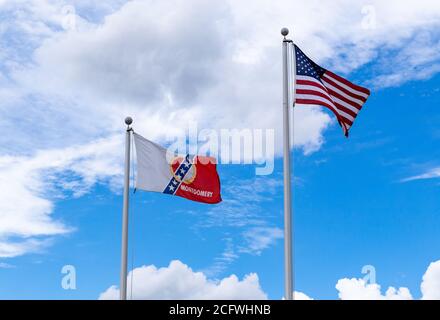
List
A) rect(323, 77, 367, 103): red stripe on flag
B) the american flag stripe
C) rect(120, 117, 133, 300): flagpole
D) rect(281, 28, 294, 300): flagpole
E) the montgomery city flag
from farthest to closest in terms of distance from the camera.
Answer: the montgomery city flag, rect(120, 117, 133, 300): flagpole, rect(323, 77, 367, 103): red stripe on flag, the american flag stripe, rect(281, 28, 294, 300): flagpole

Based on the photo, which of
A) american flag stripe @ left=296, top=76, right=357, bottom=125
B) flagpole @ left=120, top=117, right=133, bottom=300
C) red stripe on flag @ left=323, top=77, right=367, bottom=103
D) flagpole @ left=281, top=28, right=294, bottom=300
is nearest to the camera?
flagpole @ left=281, top=28, right=294, bottom=300

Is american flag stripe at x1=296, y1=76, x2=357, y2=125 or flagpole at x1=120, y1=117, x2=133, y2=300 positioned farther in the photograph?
flagpole at x1=120, y1=117, x2=133, y2=300

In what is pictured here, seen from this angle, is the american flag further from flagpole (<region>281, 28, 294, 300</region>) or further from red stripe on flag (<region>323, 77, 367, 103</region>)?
flagpole (<region>281, 28, 294, 300</region>)

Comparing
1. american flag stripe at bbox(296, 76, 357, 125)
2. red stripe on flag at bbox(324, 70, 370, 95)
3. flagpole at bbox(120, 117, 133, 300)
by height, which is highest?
red stripe on flag at bbox(324, 70, 370, 95)

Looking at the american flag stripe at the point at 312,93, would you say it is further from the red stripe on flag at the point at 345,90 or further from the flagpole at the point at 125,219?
the flagpole at the point at 125,219

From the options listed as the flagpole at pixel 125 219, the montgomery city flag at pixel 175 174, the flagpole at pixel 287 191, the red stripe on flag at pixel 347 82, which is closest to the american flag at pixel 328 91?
the red stripe on flag at pixel 347 82

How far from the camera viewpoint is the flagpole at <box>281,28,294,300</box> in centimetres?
1719

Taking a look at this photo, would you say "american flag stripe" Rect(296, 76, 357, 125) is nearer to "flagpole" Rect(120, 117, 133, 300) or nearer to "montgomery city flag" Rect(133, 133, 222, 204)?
"montgomery city flag" Rect(133, 133, 222, 204)

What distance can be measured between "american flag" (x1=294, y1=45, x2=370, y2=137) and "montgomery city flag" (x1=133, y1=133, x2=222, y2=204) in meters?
4.87

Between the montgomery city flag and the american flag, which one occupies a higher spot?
the american flag

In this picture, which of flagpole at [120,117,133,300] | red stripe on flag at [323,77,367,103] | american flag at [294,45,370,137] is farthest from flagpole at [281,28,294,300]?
flagpole at [120,117,133,300]
